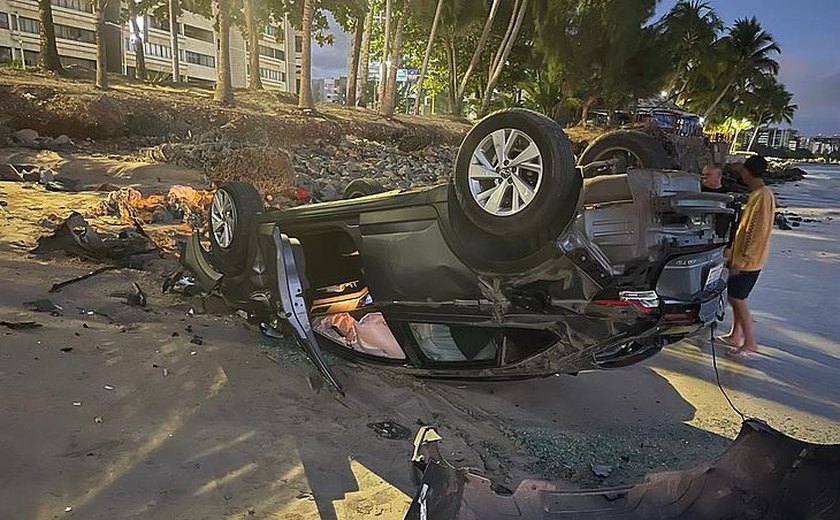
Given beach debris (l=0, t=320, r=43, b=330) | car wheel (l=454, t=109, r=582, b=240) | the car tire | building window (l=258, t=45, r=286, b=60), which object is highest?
building window (l=258, t=45, r=286, b=60)

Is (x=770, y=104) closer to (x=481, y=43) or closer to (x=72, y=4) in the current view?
(x=481, y=43)

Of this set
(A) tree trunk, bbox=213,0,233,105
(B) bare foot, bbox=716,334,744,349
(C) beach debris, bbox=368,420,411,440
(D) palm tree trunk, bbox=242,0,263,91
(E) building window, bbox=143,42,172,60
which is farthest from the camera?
(E) building window, bbox=143,42,172,60

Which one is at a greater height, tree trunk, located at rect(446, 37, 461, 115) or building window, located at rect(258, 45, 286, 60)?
building window, located at rect(258, 45, 286, 60)

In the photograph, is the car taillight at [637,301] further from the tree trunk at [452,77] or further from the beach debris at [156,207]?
the tree trunk at [452,77]

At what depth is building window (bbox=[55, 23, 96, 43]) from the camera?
48.6m

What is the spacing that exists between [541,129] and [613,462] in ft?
6.20

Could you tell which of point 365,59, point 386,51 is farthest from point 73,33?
point 386,51

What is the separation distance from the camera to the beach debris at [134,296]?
5.43 m

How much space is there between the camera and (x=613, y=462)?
3.57m

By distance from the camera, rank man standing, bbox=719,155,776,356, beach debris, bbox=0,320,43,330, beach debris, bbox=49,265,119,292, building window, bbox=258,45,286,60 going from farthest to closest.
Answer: building window, bbox=258,45,286,60 → man standing, bbox=719,155,776,356 → beach debris, bbox=49,265,119,292 → beach debris, bbox=0,320,43,330

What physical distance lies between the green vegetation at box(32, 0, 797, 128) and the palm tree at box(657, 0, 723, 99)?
0.11m

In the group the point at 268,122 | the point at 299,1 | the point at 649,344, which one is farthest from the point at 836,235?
the point at 299,1

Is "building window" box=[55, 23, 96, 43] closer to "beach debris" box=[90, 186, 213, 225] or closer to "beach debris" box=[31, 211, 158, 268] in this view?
"beach debris" box=[90, 186, 213, 225]

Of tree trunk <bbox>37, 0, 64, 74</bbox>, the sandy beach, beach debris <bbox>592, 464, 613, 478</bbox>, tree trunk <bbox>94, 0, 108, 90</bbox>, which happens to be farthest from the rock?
beach debris <bbox>592, 464, 613, 478</bbox>
